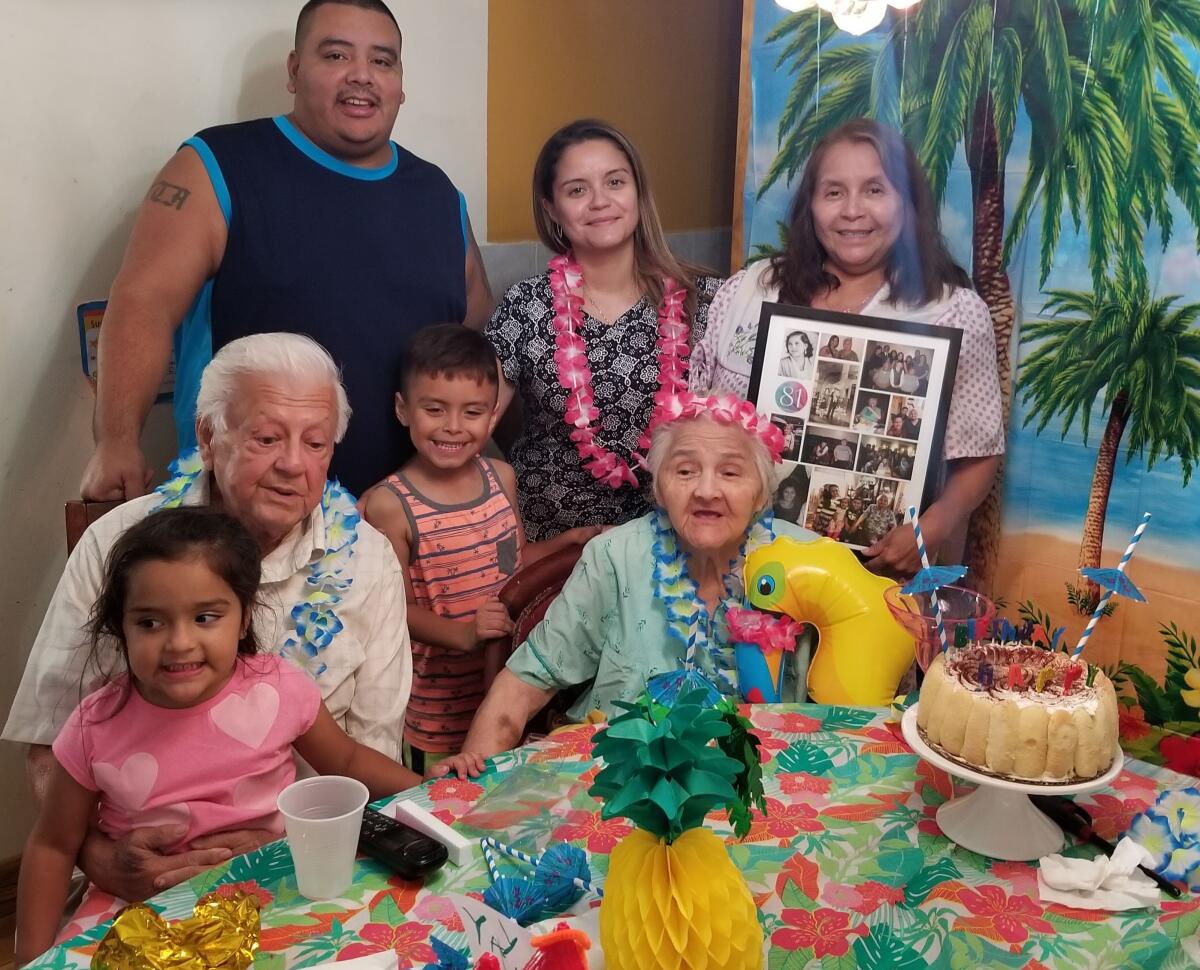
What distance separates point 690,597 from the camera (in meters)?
2.22

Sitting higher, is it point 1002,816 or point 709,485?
point 709,485

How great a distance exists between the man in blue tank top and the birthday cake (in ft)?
5.28

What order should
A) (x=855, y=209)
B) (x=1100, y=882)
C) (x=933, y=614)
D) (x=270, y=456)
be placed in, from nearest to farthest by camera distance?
(x=1100, y=882) → (x=933, y=614) → (x=270, y=456) → (x=855, y=209)

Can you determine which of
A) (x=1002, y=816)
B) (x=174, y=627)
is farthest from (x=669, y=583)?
(x=174, y=627)

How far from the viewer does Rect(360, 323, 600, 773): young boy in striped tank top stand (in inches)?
102

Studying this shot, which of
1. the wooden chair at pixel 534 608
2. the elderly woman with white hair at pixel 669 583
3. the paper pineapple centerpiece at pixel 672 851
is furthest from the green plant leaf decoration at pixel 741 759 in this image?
the wooden chair at pixel 534 608

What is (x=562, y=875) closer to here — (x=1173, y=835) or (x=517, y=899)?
(x=517, y=899)

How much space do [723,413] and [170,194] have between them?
1.27 metres

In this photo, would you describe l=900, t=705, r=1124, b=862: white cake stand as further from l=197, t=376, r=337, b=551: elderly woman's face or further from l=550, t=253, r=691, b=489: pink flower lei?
l=550, t=253, r=691, b=489: pink flower lei

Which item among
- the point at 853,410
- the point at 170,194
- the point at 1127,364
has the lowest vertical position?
the point at 853,410

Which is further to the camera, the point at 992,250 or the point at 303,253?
the point at 303,253

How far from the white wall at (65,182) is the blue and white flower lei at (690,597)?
55.2 inches

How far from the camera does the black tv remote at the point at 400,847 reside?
1.38 m

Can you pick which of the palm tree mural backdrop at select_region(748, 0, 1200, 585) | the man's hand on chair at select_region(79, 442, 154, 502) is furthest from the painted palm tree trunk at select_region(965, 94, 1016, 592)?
the man's hand on chair at select_region(79, 442, 154, 502)
